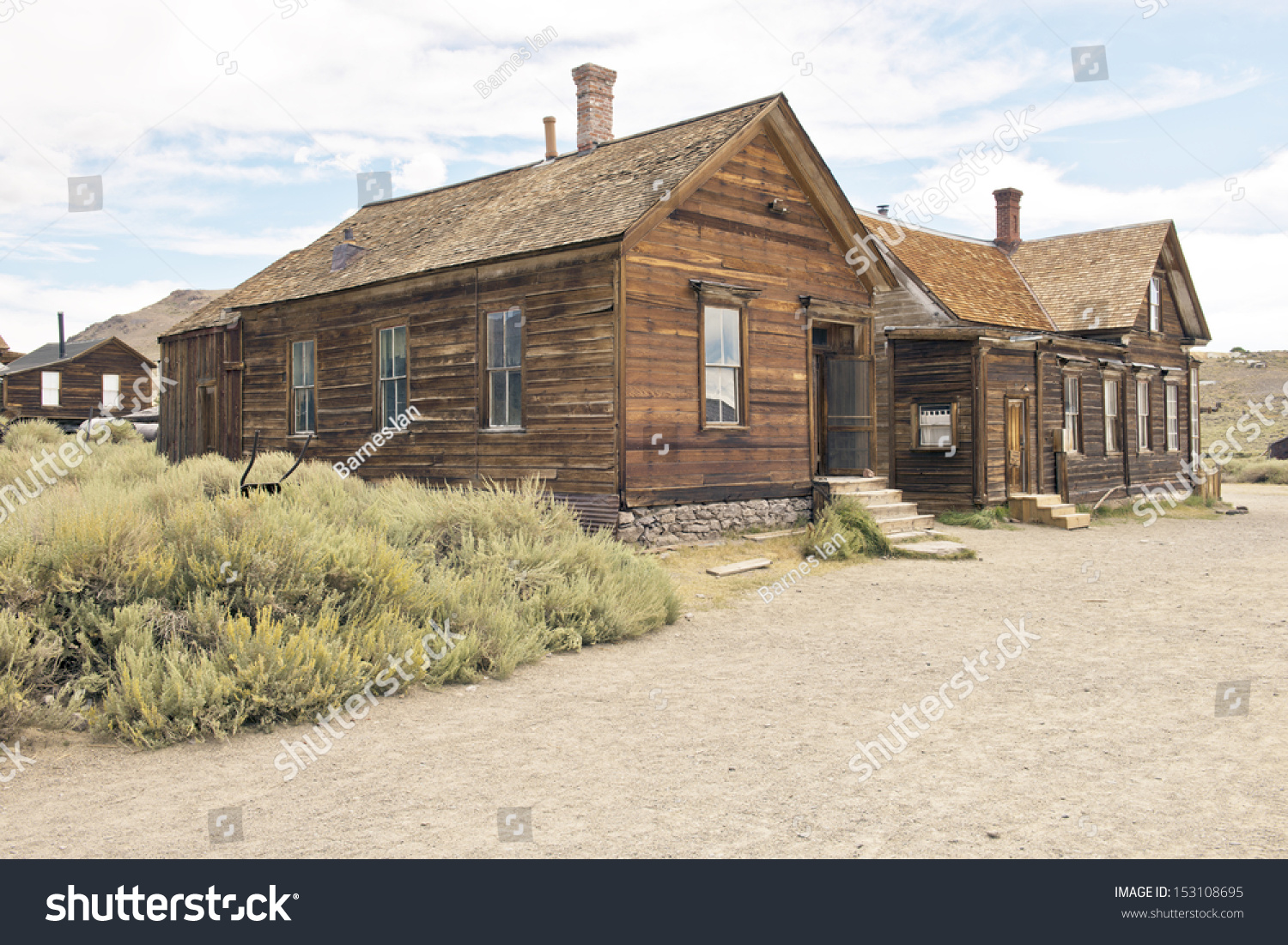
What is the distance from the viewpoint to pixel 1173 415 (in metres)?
26.5

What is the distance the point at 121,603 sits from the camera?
21.2 feet

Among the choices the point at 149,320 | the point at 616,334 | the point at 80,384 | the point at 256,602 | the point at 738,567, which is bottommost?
the point at 738,567

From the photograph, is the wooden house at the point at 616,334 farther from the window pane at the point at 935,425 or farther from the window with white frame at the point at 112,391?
the window with white frame at the point at 112,391

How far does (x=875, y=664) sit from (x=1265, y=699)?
260 cm

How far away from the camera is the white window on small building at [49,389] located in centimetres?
4775

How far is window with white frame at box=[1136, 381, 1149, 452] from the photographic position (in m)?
24.4

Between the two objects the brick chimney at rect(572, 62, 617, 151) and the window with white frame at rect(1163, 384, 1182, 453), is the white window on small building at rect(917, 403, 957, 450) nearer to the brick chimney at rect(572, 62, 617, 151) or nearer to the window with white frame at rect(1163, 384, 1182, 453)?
the brick chimney at rect(572, 62, 617, 151)

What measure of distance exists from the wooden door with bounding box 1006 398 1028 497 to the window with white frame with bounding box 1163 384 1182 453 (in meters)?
8.49

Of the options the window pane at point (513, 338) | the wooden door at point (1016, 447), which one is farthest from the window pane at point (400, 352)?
the wooden door at point (1016, 447)

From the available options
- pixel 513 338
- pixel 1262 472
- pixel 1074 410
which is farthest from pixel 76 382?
pixel 1262 472

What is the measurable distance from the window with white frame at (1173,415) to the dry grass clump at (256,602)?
22.2m

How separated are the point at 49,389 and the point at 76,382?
130cm

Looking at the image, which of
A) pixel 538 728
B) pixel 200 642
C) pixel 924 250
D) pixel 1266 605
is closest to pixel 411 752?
pixel 538 728

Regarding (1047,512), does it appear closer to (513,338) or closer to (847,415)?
(847,415)
